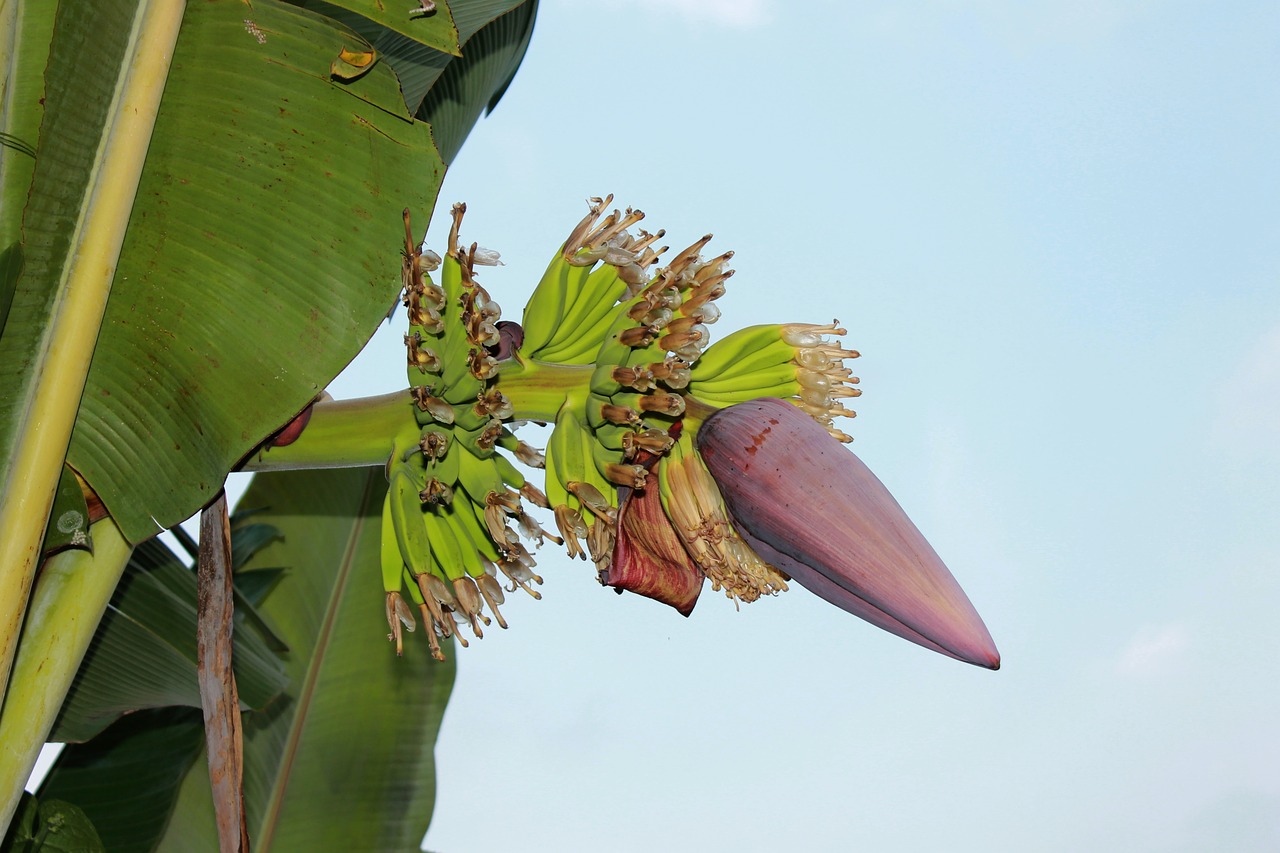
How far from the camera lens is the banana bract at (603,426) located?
37.3 inches

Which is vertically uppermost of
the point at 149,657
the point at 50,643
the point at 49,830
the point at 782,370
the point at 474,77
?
the point at 474,77

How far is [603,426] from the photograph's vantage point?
3.25 ft

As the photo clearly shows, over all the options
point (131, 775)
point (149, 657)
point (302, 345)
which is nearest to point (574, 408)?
point (302, 345)

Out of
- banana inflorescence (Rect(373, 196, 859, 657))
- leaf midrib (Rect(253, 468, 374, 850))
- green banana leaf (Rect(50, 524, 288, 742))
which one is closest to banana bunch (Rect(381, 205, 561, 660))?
banana inflorescence (Rect(373, 196, 859, 657))

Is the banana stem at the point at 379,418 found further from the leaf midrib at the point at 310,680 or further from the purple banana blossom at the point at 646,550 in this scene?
the leaf midrib at the point at 310,680

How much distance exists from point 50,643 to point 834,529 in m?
0.73

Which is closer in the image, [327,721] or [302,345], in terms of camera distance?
[302,345]

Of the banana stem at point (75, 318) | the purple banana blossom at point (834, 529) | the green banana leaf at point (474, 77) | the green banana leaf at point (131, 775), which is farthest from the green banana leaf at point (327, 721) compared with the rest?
the purple banana blossom at point (834, 529)

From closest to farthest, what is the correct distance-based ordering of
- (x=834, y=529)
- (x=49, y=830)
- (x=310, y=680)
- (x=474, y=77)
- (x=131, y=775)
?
(x=834, y=529), (x=49, y=830), (x=131, y=775), (x=474, y=77), (x=310, y=680)

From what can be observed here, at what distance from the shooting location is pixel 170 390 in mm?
993

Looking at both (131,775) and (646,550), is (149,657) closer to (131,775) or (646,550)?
(131,775)

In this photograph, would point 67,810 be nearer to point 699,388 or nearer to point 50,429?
point 50,429

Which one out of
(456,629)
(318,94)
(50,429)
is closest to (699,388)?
(456,629)

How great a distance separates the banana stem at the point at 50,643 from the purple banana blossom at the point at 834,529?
0.60 meters
